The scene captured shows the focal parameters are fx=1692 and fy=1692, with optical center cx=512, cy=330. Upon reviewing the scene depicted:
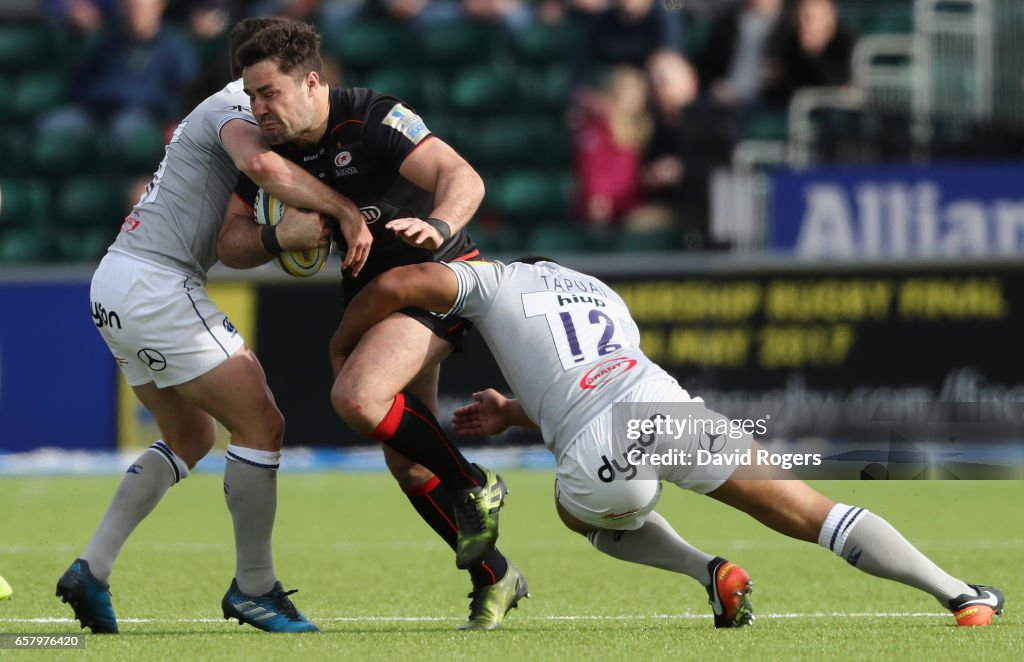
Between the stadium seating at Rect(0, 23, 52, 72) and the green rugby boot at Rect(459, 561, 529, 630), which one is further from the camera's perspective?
the stadium seating at Rect(0, 23, 52, 72)

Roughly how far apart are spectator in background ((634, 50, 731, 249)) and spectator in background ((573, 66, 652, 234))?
105mm

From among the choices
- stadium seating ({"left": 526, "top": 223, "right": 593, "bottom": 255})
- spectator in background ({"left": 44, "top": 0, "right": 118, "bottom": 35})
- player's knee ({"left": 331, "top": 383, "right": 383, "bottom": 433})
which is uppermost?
spectator in background ({"left": 44, "top": 0, "right": 118, "bottom": 35})

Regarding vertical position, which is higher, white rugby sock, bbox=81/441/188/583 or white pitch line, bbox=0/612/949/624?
white rugby sock, bbox=81/441/188/583

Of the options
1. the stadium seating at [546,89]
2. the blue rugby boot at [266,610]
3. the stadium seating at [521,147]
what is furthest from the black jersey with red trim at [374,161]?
the stadium seating at [546,89]

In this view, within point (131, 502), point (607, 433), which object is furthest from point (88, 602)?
point (607, 433)

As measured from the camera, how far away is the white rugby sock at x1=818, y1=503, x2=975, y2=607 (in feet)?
17.7

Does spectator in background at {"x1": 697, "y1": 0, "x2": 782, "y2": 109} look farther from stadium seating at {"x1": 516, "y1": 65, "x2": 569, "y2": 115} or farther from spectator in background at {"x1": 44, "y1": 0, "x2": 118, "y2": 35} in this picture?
spectator in background at {"x1": 44, "y1": 0, "x2": 118, "y2": 35}

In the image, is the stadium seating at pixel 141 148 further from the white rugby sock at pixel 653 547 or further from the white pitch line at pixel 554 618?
the white rugby sock at pixel 653 547

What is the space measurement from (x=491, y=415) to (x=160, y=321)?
1214 millimetres

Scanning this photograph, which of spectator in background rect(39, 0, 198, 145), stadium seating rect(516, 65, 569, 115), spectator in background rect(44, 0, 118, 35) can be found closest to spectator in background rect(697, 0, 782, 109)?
stadium seating rect(516, 65, 569, 115)

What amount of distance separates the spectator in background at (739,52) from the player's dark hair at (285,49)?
30.4 ft

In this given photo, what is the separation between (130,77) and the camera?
1599 centimetres

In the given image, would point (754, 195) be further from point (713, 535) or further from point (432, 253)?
point (432, 253)

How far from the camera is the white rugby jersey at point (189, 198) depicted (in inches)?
241
